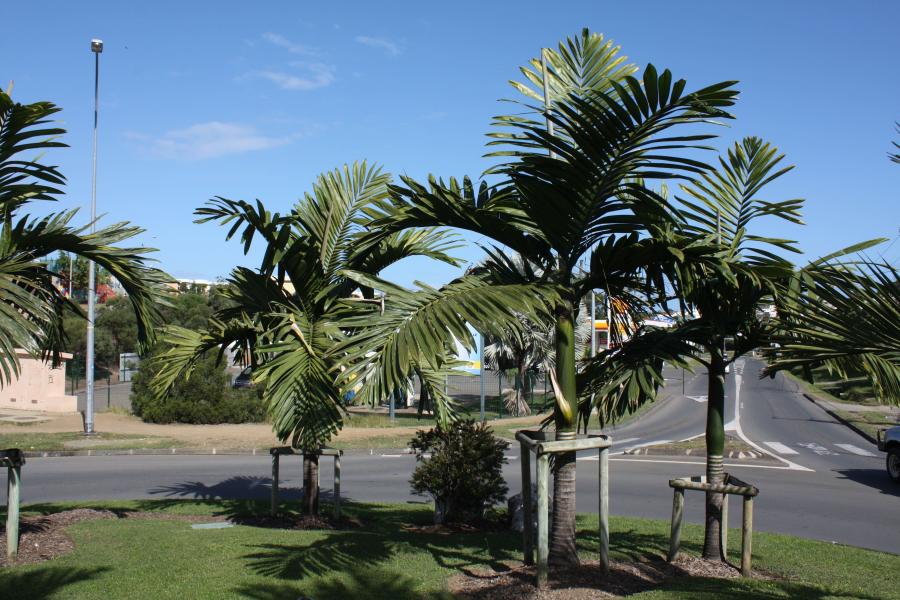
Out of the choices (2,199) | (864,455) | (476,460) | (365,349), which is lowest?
(864,455)

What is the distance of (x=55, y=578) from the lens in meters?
6.11

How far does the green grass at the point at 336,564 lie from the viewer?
589 centimetres

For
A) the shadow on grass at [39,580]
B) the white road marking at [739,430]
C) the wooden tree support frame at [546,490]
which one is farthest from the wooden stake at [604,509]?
the white road marking at [739,430]

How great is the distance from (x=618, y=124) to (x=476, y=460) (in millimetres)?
5697

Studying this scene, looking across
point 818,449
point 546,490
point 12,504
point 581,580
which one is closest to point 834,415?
point 818,449

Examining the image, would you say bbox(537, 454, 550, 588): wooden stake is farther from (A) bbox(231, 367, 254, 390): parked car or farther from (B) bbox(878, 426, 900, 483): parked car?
(B) bbox(878, 426, 900, 483): parked car

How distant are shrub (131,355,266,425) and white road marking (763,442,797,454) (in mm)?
15503

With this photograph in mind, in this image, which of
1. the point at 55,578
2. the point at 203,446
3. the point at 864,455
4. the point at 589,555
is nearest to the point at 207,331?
the point at 55,578

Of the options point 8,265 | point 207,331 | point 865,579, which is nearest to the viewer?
point 8,265

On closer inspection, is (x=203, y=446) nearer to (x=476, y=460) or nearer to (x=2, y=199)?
(x=476, y=460)

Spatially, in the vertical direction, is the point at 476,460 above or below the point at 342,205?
below

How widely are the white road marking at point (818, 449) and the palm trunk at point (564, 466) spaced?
56.7ft

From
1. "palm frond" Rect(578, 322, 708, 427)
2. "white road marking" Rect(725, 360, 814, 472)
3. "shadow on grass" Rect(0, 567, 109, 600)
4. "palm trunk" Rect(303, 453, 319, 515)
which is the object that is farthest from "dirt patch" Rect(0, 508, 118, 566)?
"white road marking" Rect(725, 360, 814, 472)

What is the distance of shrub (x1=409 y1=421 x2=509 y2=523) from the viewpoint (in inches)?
387
